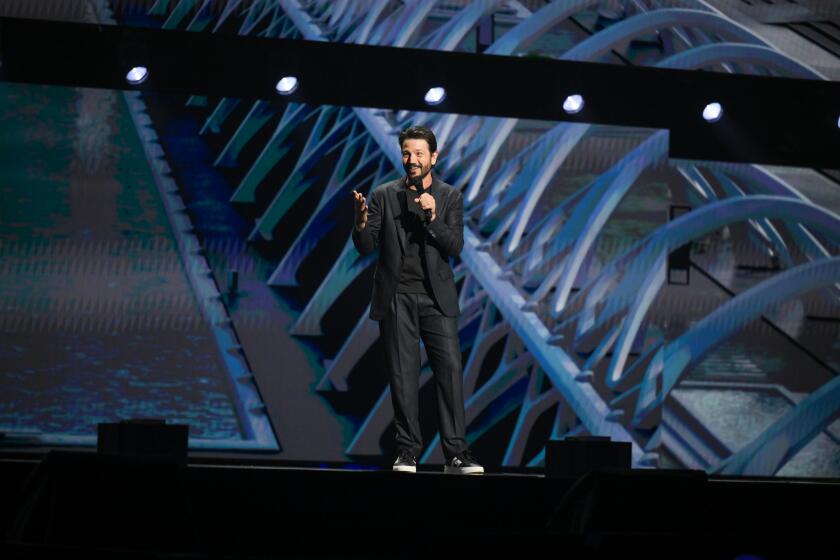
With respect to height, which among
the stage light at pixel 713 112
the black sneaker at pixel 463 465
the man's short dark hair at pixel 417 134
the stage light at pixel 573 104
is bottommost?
the black sneaker at pixel 463 465

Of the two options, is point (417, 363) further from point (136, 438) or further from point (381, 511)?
point (136, 438)

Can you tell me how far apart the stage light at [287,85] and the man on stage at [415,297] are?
6.69 ft

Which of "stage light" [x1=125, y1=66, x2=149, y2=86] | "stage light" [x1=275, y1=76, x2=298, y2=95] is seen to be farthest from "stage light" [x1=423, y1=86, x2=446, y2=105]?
"stage light" [x1=125, y1=66, x2=149, y2=86]

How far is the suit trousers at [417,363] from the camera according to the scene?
430cm

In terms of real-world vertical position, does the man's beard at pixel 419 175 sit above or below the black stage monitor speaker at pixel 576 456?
above

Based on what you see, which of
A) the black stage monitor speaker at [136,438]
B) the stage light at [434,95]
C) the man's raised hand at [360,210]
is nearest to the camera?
the man's raised hand at [360,210]

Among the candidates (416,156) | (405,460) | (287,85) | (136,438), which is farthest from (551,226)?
(136,438)

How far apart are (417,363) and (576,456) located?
753mm

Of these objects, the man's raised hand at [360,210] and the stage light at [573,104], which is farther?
the stage light at [573,104]

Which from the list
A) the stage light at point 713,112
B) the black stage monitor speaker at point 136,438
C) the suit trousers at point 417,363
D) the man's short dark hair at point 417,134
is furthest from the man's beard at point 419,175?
the stage light at point 713,112

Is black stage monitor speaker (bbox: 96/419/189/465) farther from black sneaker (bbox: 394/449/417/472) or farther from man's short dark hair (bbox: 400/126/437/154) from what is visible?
man's short dark hair (bbox: 400/126/437/154)

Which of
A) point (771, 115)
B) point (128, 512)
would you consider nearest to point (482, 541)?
point (128, 512)

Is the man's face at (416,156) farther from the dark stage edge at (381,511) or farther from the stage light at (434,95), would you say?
the stage light at (434,95)

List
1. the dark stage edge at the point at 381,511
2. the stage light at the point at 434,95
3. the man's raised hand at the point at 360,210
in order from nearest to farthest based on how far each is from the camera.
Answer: the dark stage edge at the point at 381,511 → the man's raised hand at the point at 360,210 → the stage light at the point at 434,95
